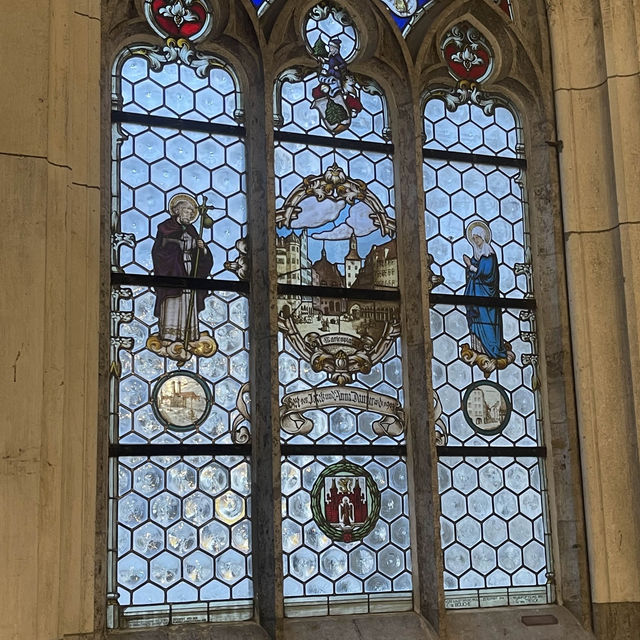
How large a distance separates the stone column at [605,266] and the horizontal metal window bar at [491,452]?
25cm

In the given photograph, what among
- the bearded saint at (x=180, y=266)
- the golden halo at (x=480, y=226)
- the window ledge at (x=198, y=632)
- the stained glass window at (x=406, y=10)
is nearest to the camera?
the window ledge at (x=198, y=632)

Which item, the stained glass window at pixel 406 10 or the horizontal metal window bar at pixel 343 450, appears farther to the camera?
the stained glass window at pixel 406 10

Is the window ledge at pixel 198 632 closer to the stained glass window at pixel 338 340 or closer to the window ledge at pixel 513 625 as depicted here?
the stained glass window at pixel 338 340

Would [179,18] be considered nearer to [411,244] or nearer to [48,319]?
[411,244]

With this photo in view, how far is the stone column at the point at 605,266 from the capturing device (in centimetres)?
539

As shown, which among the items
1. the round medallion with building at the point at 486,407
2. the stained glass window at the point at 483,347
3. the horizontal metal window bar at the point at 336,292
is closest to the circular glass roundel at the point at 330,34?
the stained glass window at the point at 483,347

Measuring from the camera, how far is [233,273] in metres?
5.34

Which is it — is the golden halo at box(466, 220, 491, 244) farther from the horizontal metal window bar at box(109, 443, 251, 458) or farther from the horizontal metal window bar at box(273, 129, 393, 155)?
the horizontal metal window bar at box(109, 443, 251, 458)

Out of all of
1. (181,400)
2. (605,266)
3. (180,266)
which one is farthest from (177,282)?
(605,266)

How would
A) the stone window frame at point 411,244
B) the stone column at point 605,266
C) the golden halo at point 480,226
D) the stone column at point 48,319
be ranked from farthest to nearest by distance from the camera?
the golden halo at point 480,226 → the stone column at point 605,266 → the stone window frame at point 411,244 → the stone column at point 48,319

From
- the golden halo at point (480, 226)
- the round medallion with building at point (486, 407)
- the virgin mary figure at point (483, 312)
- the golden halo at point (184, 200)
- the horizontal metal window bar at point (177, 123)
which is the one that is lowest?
the round medallion with building at point (486, 407)

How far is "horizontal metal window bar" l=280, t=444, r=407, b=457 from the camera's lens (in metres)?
5.21

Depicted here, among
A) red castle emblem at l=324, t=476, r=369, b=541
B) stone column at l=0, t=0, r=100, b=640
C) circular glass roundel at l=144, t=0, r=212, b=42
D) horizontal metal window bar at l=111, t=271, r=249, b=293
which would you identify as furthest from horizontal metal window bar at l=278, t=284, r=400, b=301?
circular glass roundel at l=144, t=0, r=212, b=42

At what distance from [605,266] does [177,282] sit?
2.13m
